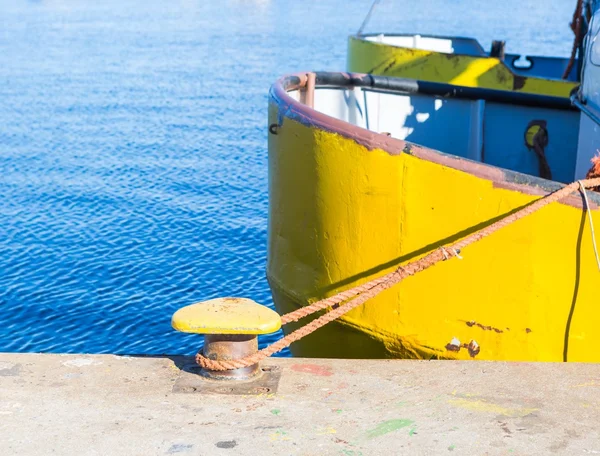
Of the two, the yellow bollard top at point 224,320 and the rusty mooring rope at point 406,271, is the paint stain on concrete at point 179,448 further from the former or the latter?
the rusty mooring rope at point 406,271

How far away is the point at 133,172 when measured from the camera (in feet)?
44.1

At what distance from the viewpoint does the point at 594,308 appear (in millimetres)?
4477

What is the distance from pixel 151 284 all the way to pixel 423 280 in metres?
5.06

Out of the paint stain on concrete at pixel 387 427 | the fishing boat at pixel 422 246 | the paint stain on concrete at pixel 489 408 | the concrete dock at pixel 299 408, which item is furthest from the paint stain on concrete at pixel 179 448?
the fishing boat at pixel 422 246

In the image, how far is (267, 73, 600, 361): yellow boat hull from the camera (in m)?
4.35

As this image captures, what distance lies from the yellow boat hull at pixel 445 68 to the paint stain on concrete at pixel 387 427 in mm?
→ 7369

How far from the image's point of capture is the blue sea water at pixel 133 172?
28.1ft

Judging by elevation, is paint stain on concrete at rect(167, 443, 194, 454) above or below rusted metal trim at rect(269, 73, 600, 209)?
below

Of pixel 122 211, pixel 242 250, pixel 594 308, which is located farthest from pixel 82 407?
pixel 122 211

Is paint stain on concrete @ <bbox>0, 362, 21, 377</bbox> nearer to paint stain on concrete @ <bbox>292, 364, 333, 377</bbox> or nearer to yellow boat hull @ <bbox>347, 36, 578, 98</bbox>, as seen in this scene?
paint stain on concrete @ <bbox>292, 364, 333, 377</bbox>

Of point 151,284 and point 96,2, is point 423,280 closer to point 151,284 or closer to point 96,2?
point 151,284

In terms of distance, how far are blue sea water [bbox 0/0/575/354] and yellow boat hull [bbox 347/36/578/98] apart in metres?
2.62

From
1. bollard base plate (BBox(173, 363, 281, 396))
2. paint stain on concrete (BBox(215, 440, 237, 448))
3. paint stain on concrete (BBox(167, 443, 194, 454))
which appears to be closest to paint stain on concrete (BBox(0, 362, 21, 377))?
bollard base plate (BBox(173, 363, 281, 396))

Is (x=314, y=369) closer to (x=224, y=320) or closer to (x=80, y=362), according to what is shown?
(x=224, y=320)
